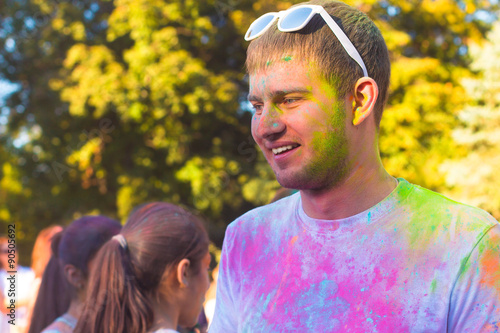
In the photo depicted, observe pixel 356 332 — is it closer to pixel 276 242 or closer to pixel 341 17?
pixel 276 242

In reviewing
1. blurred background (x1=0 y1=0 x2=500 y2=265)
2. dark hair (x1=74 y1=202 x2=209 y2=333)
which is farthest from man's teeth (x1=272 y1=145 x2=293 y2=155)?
blurred background (x1=0 y1=0 x2=500 y2=265)

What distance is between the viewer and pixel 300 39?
1.29m

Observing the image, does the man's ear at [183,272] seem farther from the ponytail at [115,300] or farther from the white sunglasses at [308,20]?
the white sunglasses at [308,20]

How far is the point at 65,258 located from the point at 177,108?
32.3 feet

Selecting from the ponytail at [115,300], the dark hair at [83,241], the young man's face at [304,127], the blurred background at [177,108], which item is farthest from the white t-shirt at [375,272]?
the blurred background at [177,108]

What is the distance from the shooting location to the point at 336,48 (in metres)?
1.28

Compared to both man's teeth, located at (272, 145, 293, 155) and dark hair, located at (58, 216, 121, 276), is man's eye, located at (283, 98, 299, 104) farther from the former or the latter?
dark hair, located at (58, 216, 121, 276)

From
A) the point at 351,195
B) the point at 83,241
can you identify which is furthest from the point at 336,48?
the point at 83,241

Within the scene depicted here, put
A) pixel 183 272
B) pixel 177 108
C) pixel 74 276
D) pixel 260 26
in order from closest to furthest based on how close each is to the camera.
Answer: pixel 260 26 → pixel 183 272 → pixel 74 276 → pixel 177 108

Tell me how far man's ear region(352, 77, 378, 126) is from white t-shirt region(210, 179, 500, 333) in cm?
19

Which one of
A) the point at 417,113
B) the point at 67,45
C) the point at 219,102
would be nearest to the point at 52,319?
the point at 219,102

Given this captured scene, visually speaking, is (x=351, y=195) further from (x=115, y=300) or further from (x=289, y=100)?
(x=115, y=300)

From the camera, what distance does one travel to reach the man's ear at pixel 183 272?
234 centimetres

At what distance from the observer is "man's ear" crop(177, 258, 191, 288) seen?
234 centimetres
